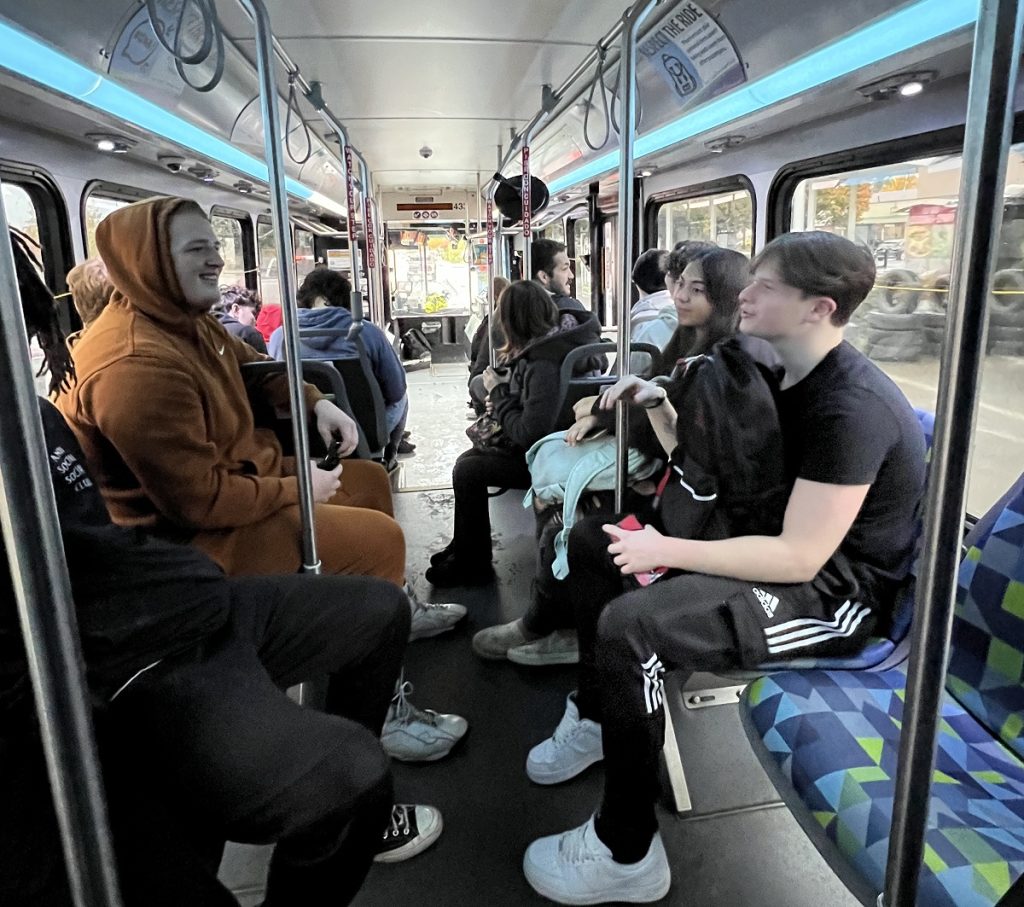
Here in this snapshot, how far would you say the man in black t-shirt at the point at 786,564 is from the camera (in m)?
1.44

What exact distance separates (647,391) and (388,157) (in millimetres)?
6151

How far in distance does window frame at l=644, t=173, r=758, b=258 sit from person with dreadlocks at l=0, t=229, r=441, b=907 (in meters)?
3.29

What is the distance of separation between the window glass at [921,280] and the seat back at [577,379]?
3.54 feet

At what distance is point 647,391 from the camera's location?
6.16 ft

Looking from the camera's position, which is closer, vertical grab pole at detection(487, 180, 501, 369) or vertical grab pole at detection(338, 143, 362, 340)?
vertical grab pole at detection(338, 143, 362, 340)

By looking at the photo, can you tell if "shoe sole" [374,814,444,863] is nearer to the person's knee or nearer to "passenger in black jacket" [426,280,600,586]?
the person's knee

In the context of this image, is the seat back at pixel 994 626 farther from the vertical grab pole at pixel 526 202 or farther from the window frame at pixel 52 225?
the window frame at pixel 52 225

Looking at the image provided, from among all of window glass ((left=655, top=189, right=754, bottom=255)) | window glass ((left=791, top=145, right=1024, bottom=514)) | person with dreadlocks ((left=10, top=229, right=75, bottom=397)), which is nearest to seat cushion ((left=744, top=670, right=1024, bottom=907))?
person with dreadlocks ((left=10, top=229, right=75, bottom=397))

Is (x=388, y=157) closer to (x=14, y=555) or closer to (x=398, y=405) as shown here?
(x=398, y=405)

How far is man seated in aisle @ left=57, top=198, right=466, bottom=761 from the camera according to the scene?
1.63 m

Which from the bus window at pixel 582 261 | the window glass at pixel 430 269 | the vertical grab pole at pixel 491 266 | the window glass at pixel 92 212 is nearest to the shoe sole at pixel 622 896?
the vertical grab pole at pixel 491 266

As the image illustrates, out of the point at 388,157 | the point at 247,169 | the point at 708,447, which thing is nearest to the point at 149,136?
the point at 247,169

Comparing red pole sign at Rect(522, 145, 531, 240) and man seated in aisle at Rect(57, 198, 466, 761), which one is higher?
red pole sign at Rect(522, 145, 531, 240)

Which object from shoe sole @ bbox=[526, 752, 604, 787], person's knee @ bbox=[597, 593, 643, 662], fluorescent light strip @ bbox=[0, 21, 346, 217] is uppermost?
fluorescent light strip @ bbox=[0, 21, 346, 217]
